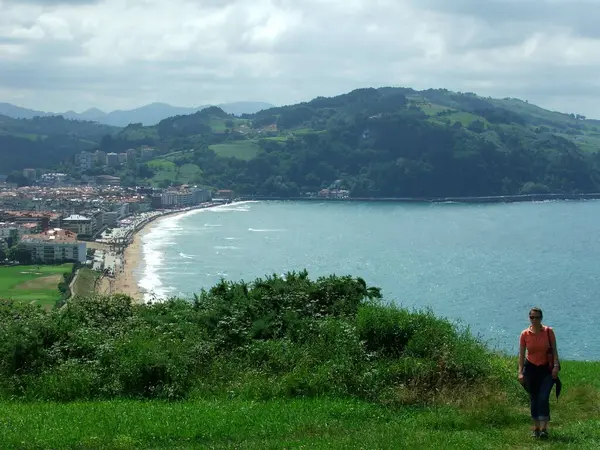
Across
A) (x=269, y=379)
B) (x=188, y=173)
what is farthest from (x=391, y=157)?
(x=269, y=379)

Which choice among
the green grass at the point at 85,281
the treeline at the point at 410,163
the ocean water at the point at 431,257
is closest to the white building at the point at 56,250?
the green grass at the point at 85,281

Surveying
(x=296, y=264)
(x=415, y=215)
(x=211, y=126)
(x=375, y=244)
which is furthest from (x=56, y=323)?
(x=211, y=126)

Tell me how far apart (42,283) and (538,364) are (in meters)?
50.7

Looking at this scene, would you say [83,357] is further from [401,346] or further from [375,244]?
[375,244]

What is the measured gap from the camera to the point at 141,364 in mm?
9875

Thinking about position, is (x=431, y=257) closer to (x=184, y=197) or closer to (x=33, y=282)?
(x=33, y=282)

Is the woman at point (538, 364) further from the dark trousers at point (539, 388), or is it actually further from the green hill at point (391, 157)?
the green hill at point (391, 157)

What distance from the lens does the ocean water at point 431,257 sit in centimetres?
4516

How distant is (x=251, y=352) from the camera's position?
1081cm

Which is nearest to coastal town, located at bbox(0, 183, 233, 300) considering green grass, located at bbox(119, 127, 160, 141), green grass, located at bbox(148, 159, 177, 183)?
green grass, located at bbox(148, 159, 177, 183)

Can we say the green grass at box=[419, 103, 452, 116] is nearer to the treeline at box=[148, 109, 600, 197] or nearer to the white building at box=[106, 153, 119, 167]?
the treeline at box=[148, 109, 600, 197]

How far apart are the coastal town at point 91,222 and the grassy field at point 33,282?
2.48 metres

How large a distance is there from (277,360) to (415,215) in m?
102

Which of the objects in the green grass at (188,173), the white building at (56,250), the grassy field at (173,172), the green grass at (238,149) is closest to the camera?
the white building at (56,250)
